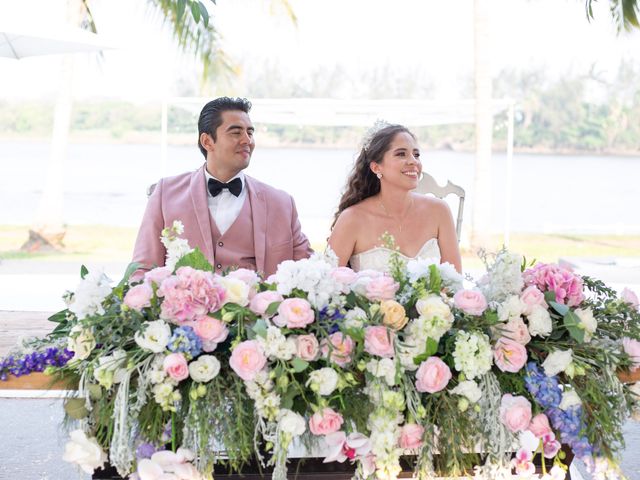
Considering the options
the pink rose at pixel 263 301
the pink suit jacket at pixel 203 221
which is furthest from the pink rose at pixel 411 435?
the pink suit jacket at pixel 203 221

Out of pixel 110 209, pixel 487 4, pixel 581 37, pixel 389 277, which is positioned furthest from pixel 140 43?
pixel 581 37

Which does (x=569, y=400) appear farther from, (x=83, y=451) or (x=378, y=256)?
(x=378, y=256)

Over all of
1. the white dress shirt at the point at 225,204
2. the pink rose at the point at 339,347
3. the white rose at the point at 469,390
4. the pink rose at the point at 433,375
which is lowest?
the white rose at the point at 469,390

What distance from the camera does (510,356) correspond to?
2264mm

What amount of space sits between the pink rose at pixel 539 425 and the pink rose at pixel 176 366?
0.92 meters

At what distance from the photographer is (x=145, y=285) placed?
7.44ft

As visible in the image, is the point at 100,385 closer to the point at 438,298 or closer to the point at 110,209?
the point at 438,298

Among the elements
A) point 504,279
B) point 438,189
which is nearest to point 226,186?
point 504,279

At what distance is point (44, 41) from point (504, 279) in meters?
6.38

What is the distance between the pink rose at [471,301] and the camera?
89.7 inches

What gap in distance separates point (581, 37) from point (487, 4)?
28.6 metres

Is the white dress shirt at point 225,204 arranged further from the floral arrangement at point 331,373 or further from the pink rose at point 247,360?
the pink rose at point 247,360

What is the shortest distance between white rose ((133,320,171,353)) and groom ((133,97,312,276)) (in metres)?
1.35

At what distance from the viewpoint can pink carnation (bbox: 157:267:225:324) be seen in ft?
7.15
